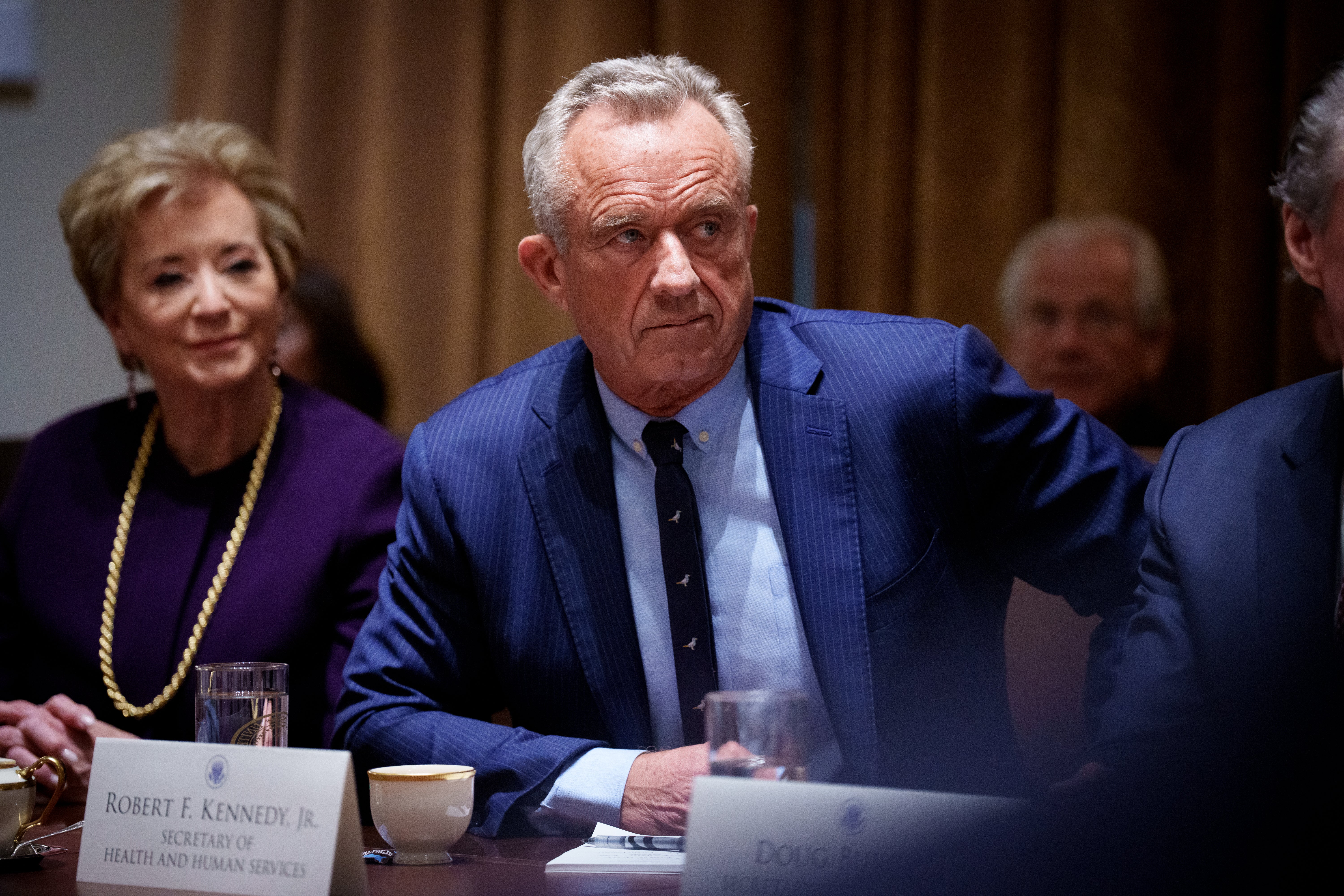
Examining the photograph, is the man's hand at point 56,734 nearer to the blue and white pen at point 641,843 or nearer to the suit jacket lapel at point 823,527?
the blue and white pen at point 641,843

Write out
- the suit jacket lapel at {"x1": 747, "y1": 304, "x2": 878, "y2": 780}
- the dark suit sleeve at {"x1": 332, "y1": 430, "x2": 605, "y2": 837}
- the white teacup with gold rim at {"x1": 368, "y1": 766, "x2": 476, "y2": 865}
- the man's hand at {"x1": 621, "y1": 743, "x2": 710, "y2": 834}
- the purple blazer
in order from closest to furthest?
the white teacup with gold rim at {"x1": 368, "y1": 766, "x2": 476, "y2": 865} → the man's hand at {"x1": 621, "y1": 743, "x2": 710, "y2": 834} → the dark suit sleeve at {"x1": 332, "y1": 430, "x2": 605, "y2": 837} → the suit jacket lapel at {"x1": 747, "y1": 304, "x2": 878, "y2": 780} → the purple blazer

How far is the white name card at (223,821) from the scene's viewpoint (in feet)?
3.10

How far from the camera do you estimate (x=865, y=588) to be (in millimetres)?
1481

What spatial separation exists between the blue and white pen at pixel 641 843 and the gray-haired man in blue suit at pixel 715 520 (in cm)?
28

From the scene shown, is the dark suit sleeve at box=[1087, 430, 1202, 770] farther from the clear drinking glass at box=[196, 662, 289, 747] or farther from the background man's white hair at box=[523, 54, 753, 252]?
the clear drinking glass at box=[196, 662, 289, 747]

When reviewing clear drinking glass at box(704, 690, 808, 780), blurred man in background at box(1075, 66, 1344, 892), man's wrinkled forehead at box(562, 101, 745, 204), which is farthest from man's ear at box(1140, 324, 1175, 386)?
clear drinking glass at box(704, 690, 808, 780)

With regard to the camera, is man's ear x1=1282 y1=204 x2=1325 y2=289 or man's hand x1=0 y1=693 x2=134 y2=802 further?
man's hand x1=0 y1=693 x2=134 y2=802

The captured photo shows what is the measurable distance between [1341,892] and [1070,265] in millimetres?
2334

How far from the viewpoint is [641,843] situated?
1.16 metres

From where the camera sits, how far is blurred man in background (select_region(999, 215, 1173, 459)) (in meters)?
2.67

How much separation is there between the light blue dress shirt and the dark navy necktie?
0.05ft

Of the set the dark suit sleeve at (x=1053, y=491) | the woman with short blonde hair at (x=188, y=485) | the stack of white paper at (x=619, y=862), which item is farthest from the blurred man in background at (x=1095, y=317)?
the stack of white paper at (x=619, y=862)

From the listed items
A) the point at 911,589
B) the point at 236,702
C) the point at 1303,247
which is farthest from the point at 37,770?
the point at 1303,247

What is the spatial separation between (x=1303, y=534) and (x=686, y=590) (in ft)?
2.17
